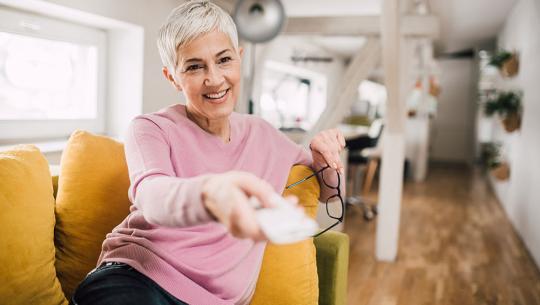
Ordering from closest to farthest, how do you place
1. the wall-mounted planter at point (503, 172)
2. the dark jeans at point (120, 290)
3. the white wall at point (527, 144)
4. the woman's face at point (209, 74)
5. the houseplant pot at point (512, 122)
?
the dark jeans at point (120, 290) < the woman's face at point (209, 74) < the white wall at point (527, 144) < the houseplant pot at point (512, 122) < the wall-mounted planter at point (503, 172)

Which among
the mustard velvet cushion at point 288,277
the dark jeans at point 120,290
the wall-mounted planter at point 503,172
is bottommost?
the wall-mounted planter at point 503,172

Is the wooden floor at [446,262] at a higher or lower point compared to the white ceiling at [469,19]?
lower

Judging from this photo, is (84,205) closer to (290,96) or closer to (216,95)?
(216,95)

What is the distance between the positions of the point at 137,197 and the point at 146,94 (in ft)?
7.95

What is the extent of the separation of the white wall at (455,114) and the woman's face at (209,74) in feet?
33.6

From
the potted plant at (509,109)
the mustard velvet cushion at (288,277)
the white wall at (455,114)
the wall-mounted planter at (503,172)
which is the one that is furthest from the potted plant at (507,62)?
the white wall at (455,114)

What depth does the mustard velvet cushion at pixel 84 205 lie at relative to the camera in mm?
1399

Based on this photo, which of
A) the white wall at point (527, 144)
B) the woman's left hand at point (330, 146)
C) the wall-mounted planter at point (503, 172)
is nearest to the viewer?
the woman's left hand at point (330, 146)

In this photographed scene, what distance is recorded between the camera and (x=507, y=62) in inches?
199

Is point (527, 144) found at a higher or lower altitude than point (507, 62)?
lower

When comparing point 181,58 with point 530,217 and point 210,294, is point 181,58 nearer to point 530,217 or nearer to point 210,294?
point 210,294

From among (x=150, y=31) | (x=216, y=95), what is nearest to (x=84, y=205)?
(x=216, y=95)

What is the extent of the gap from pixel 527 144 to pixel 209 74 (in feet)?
13.3

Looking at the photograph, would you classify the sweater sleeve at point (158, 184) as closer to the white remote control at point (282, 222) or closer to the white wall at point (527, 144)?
the white remote control at point (282, 222)
